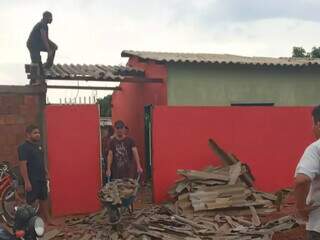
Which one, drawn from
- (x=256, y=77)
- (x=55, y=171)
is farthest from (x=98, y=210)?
(x=256, y=77)

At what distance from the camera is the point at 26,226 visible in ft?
13.7

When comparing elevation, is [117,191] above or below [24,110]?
below

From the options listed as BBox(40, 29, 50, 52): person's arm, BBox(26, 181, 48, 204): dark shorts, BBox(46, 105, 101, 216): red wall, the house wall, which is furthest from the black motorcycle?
the house wall

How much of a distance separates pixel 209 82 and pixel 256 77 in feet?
4.39

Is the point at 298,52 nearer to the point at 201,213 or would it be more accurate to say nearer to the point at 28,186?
Answer: the point at 201,213

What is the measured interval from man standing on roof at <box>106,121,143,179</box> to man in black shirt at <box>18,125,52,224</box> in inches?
54.7

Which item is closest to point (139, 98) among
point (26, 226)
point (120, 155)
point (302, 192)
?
point (120, 155)

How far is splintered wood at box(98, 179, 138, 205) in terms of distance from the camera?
28.3 feet

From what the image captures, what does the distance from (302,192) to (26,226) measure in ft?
6.73

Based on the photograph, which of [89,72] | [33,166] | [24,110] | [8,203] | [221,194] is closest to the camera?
[33,166]

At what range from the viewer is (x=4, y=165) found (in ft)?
32.2

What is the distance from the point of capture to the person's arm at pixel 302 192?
12.3ft

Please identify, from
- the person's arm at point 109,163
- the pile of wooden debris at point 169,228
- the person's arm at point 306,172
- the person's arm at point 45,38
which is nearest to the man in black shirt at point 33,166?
the pile of wooden debris at point 169,228

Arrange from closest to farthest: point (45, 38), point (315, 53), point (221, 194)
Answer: point (221, 194) → point (45, 38) → point (315, 53)
